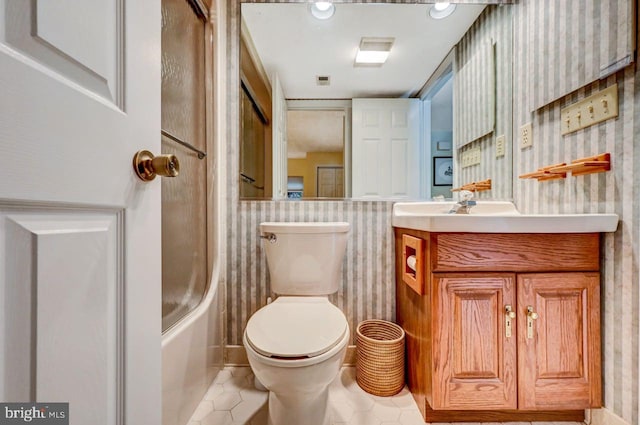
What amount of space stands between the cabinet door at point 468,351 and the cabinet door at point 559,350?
0.05 m

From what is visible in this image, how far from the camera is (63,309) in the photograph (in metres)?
0.41

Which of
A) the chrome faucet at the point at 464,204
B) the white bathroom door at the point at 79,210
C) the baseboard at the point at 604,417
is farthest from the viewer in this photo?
the chrome faucet at the point at 464,204

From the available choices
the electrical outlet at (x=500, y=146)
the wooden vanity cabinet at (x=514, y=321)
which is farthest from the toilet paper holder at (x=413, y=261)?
the electrical outlet at (x=500, y=146)

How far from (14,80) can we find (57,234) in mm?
188

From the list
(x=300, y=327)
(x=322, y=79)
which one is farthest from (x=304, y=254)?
(x=322, y=79)

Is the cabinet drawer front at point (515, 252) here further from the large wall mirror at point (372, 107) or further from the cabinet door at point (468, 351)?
the large wall mirror at point (372, 107)

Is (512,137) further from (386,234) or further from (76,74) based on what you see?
(76,74)

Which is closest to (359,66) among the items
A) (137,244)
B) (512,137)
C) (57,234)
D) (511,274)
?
(512,137)

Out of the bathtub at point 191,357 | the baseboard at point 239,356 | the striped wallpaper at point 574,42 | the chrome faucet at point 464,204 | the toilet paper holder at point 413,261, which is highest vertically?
the striped wallpaper at point 574,42

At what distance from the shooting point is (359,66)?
1.63 meters

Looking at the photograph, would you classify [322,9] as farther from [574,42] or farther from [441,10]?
[574,42]

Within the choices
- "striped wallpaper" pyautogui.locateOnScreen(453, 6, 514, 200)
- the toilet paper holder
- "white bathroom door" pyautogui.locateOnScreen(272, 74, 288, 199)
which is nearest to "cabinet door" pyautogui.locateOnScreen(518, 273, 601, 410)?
the toilet paper holder

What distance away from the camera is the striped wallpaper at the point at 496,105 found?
1.56 meters

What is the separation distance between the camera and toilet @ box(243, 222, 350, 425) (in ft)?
3.07
